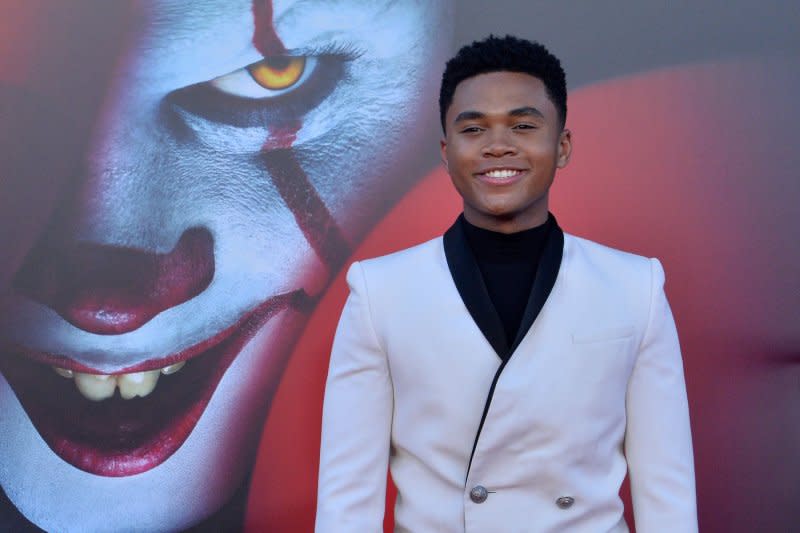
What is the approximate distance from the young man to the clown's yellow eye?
521 millimetres

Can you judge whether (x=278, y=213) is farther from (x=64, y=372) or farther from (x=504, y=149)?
(x=504, y=149)

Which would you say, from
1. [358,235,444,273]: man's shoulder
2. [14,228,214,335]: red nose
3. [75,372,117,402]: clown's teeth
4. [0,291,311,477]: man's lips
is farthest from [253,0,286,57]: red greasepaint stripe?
[75,372,117,402]: clown's teeth

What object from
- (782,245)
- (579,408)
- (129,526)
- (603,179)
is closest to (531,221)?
(579,408)

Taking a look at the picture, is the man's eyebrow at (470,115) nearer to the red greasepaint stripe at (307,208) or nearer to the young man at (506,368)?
the young man at (506,368)

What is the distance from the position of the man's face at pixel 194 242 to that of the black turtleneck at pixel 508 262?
51cm

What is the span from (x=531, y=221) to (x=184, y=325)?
791 mm

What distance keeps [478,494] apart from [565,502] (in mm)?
132

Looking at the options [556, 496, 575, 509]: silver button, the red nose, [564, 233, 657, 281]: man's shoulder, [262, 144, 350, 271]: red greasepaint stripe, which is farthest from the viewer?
[262, 144, 350, 271]: red greasepaint stripe

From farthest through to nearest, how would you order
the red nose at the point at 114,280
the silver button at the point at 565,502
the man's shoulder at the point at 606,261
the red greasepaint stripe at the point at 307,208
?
the red greasepaint stripe at the point at 307,208
the red nose at the point at 114,280
the man's shoulder at the point at 606,261
the silver button at the point at 565,502

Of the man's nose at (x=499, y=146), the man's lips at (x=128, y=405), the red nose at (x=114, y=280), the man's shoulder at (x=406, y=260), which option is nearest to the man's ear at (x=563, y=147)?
the man's nose at (x=499, y=146)

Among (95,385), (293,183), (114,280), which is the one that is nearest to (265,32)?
(293,183)

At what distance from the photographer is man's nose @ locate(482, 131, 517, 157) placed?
1.43 m

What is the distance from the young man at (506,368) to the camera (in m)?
1.37

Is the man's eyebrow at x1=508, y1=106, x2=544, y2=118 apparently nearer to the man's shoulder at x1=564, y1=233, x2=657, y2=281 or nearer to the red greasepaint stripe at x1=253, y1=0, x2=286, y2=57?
the man's shoulder at x1=564, y1=233, x2=657, y2=281
